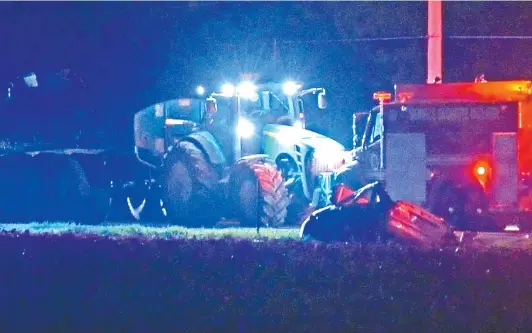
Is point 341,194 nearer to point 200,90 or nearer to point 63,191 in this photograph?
point 200,90

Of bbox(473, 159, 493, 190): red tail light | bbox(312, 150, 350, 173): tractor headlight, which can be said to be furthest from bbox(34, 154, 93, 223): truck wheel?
bbox(473, 159, 493, 190): red tail light

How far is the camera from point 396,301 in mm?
10352

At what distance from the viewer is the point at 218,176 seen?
66.1ft

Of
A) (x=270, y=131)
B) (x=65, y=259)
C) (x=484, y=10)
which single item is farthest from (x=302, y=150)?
(x=484, y=10)

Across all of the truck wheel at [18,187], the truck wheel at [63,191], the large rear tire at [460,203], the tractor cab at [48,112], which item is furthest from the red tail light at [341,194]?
the truck wheel at [18,187]

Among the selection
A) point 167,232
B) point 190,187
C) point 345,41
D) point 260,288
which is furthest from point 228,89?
point 345,41

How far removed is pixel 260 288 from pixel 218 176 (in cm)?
924

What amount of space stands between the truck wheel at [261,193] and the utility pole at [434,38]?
751 centimetres

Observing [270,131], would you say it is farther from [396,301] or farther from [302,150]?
[396,301]

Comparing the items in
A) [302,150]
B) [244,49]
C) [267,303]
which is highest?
[244,49]

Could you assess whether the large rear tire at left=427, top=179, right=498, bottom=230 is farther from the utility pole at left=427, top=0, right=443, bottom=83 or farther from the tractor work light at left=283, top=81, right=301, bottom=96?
the utility pole at left=427, top=0, right=443, bottom=83

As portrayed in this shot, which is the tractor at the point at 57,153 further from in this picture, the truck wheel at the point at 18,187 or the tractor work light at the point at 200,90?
the tractor work light at the point at 200,90

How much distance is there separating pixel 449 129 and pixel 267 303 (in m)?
8.31

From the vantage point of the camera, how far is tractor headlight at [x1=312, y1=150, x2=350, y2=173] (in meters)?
19.0
